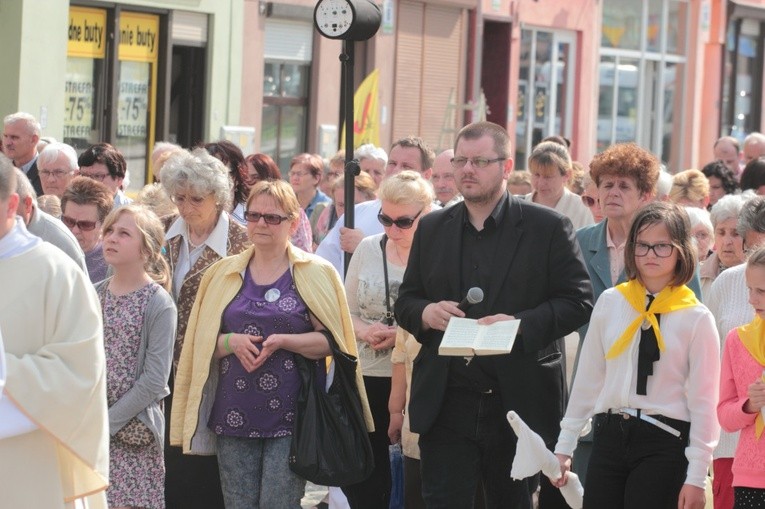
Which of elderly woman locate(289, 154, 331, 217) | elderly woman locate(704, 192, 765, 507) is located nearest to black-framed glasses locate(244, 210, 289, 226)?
elderly woman locate(704, 192, 765, 507)

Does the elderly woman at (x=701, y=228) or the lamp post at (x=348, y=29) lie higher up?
the lamp post at (x=348, y=29)

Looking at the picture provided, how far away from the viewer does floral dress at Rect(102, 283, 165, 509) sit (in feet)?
24.9

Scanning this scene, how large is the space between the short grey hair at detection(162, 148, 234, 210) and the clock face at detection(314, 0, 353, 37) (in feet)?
4.81

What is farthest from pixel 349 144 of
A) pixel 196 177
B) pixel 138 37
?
pixel 138 37

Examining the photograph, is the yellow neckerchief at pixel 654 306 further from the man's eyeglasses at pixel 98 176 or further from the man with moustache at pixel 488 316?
the man's eyeglasses at pixel 98 176

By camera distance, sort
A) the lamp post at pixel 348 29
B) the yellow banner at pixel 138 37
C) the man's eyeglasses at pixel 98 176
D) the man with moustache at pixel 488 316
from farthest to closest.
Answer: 1. the yellow banner at pixel 138 37
2. the man's eyeglasses at pixel 98 176
3. the lamp post at pixel 348 29
4. the man with moustache at pixel 488 316

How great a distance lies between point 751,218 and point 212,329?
2610mm

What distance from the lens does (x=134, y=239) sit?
770 cm

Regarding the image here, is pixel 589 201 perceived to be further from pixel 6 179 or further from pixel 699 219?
pixel 6 179

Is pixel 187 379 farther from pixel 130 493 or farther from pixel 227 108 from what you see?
pixel 227 108

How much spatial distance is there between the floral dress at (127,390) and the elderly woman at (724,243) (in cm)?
299

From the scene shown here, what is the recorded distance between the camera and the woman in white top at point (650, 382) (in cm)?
645

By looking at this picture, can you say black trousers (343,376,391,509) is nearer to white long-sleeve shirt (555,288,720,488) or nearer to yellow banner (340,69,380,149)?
white long-sleeve shirt (555,288,720,488)

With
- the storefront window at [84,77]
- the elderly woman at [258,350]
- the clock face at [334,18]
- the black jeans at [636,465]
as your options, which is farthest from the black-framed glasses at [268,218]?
the storefront window at [84,77]
